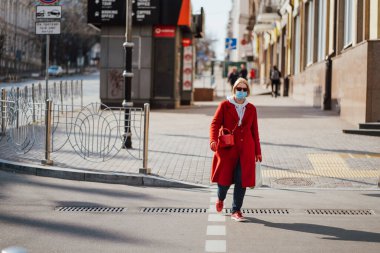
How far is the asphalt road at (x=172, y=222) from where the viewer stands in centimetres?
692

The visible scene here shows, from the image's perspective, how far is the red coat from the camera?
27.5 ft

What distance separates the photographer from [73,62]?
105 meters

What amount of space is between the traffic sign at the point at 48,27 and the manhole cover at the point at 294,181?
23.0ft

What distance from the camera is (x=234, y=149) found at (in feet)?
27.6

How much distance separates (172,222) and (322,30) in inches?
895

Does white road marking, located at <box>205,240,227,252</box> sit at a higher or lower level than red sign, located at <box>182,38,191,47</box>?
lower

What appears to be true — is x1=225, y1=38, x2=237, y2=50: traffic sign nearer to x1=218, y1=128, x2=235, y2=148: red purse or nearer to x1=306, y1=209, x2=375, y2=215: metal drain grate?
x1=306, y1=209, x2=375, y2=215: metal drain grate

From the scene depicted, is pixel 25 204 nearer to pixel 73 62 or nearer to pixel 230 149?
pixel 230 149

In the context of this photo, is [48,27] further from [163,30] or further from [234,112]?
[163,30]

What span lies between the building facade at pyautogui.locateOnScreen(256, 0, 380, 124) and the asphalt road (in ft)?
26.1

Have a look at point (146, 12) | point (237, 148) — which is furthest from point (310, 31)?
point (237, 148)

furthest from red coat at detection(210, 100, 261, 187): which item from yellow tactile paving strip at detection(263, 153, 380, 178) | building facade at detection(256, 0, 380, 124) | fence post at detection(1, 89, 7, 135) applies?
building facade at detection(256, 0, 380, 124)

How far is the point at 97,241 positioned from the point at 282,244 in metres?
1.76

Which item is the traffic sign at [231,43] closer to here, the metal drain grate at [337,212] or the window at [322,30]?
the window at [322,30]
